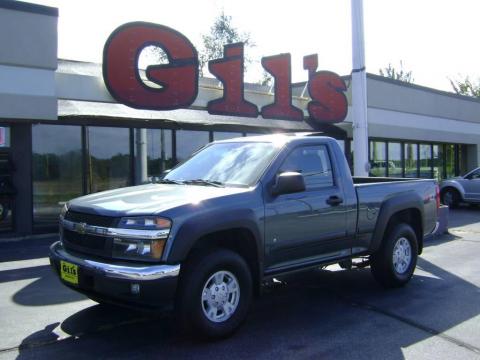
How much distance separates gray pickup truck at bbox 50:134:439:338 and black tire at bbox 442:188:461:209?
12.8 metres

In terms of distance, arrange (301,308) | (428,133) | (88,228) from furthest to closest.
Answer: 1. (428,133)
2. (301,308)
3. (88,228)

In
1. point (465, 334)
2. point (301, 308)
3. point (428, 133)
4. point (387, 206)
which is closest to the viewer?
point (465, 334)

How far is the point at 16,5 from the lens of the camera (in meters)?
10.7

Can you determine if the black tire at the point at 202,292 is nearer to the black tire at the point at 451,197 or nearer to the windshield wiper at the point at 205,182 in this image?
the windshield wiper at the point at 205,182

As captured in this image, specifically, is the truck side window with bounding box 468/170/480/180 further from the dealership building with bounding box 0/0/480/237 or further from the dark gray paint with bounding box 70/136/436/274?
the dark gray paint with bounding box 70/136/436/274

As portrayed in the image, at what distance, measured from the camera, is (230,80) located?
1411 centimetres

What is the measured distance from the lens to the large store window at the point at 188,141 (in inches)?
559

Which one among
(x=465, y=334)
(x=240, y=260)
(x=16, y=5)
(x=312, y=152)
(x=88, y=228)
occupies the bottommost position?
(x=465, y=334)

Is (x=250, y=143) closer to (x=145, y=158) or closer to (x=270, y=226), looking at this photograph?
(x=270, y=226)

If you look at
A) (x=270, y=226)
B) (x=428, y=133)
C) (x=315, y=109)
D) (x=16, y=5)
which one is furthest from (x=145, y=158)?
(x=428, y=133)

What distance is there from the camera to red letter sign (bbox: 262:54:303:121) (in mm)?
15312

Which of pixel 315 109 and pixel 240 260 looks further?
pixel 315 109

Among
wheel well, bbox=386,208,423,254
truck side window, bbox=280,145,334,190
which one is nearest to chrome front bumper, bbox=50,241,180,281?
truck side window, bbox=280,145,334,190

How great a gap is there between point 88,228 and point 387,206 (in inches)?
142
